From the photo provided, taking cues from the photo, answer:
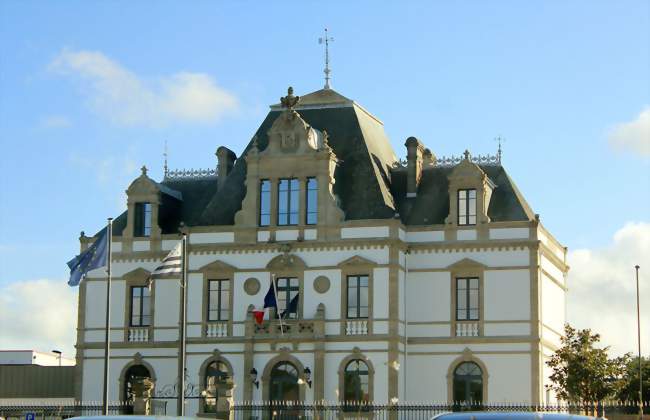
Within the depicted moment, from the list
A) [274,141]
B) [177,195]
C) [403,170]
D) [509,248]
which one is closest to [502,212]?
[509,248]

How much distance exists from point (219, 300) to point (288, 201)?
519cm

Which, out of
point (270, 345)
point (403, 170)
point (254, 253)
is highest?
point (403, 170)

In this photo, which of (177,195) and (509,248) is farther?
(177,195)

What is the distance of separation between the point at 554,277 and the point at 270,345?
43.1ft

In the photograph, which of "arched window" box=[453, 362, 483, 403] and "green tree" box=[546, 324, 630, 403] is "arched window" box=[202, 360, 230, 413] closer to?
"arched window" box=[453, 362, 483, 403]

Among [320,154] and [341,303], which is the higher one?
[320,154]

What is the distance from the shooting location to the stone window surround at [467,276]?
60.1 metres

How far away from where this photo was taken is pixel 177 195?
6719 centimetres

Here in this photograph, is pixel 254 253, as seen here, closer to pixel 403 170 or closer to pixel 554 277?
pixel 403 170

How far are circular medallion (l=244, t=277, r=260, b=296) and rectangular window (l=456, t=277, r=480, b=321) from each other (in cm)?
851

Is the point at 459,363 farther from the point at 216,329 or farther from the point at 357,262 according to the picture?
the point at 216,329

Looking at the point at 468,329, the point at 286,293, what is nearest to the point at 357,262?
the point at 286,293

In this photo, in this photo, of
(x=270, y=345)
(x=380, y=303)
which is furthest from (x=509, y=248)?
(x=270, y=345)

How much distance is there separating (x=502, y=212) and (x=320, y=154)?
808cm
